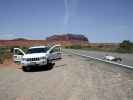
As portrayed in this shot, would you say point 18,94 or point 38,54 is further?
point 38,54

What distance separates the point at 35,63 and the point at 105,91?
9669mm

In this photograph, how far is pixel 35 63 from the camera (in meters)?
17.8

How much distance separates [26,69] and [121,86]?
35.5 feet

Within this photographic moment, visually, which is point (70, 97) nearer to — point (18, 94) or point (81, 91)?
point (81, 91)

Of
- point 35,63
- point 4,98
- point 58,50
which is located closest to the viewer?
point 4,98

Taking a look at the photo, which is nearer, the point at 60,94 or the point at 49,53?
the point at 60,94

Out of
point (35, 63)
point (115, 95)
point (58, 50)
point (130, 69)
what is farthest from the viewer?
point (58, 50)

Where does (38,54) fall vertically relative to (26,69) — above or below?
above

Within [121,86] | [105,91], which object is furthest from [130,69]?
[105,91]

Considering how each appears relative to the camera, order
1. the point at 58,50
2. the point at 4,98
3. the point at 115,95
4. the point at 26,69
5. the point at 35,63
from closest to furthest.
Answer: the point at 115,95, the point at 4,98, the point at 35,63, the point at 26,69, the point at 58,50

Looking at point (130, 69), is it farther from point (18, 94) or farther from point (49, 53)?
point (18, 94)

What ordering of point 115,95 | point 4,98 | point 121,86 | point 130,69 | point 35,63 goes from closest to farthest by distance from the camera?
point 115,95
point 4,98
point 121,86
point 130,69
point 35,63

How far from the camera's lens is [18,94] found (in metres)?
9.34

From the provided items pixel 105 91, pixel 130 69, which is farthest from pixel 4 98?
pixel 130 69
